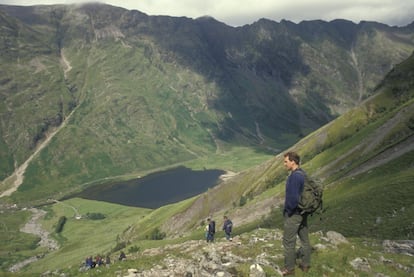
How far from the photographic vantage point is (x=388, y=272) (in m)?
20.1

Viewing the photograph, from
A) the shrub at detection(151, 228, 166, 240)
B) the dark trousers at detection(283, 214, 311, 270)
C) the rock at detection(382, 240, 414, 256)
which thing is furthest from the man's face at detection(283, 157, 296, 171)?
the shrub at detection(151, 228, 166, 240)

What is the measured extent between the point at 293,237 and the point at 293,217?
0.90 meters

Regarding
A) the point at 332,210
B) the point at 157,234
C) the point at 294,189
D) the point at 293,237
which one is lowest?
the point at 157,234

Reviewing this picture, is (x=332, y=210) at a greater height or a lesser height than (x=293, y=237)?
lesser

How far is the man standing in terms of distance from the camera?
17203 mm

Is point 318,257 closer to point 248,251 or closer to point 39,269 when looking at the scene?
point 248,251

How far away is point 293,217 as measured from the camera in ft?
58.1

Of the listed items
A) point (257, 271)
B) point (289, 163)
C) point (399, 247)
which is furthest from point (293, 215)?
point (399, 247)

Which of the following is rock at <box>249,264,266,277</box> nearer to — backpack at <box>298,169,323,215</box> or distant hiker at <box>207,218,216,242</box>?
backpack at <box>298,169,323,215</box>

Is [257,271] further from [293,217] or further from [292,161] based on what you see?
[292,161]

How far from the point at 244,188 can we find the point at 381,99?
74.8 m

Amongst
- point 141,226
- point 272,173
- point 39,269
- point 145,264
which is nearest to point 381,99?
point 272,173

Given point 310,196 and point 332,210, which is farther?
point 332,210

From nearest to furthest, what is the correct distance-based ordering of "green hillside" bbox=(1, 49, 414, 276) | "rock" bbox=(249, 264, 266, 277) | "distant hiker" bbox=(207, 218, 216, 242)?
"rock" bbox=(249, 264, 266, 277), "green hillside" bbox=(1, 49, 414, 276), "distant hiker" bbox=(207, 218, 216, 242)
